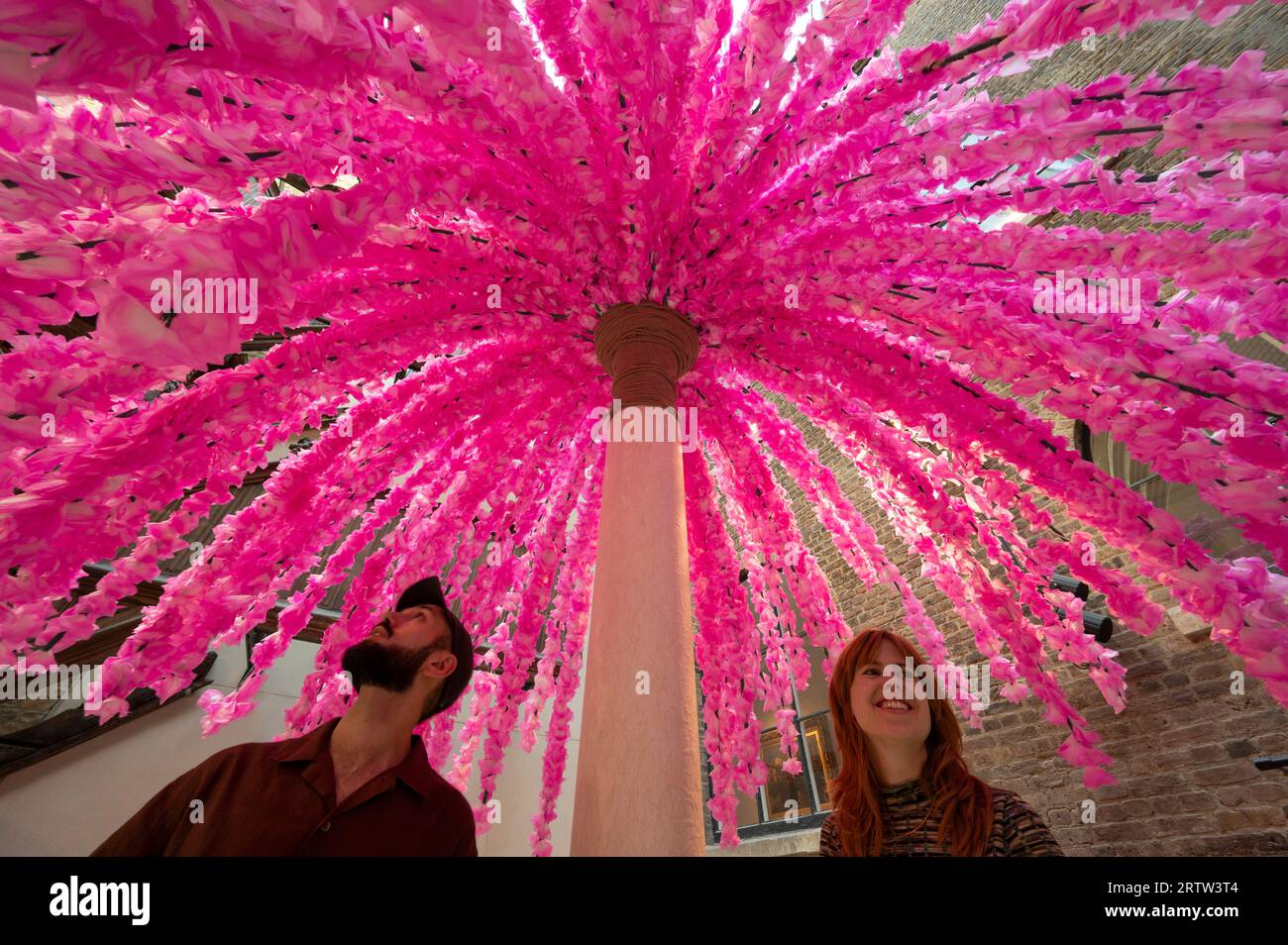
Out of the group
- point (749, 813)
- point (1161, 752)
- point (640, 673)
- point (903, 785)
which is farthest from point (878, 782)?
point (749, 813)

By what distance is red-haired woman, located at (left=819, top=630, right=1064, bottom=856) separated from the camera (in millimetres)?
1599

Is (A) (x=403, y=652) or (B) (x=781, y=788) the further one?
(B) (x=781, y=788)

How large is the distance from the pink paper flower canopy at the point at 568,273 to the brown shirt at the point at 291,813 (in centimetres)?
65

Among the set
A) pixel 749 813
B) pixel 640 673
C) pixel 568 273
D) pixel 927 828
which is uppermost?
pixel 568 273

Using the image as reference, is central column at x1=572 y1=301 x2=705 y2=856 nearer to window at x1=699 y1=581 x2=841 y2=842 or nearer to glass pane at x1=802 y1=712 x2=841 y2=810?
window at x1=699 y1=581 x2=841 y2=842

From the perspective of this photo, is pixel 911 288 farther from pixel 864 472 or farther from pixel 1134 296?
pixel 864 472

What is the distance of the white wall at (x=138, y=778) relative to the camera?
4.67m

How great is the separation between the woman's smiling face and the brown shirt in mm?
1154

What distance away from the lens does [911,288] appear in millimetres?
2186

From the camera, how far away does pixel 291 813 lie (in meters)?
1.39

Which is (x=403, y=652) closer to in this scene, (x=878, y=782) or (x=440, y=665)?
(x=440, y=665)

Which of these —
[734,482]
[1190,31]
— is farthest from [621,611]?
[1190,31]

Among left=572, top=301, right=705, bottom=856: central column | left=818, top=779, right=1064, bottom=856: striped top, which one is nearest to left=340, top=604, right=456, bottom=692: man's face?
left=572, top=301, right=705, bottom=856: central column

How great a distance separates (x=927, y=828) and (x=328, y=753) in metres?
1.54
